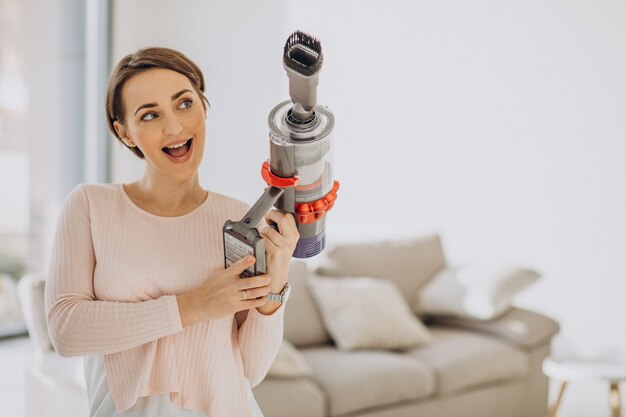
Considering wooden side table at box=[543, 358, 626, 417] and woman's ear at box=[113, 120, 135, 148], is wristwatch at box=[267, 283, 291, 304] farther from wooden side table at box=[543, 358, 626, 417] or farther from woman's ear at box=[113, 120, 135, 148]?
wooden side table at box=[543, 358, 626, 417]

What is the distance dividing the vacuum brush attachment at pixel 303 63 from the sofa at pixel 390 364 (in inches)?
63.4

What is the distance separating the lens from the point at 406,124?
14.7 ft

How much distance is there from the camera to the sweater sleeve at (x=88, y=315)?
49.6 inches

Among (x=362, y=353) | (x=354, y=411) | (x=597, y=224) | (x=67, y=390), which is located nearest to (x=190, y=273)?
(x=67, y=390)

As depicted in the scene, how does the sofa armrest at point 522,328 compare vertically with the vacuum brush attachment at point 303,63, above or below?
below

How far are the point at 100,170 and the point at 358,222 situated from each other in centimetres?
163

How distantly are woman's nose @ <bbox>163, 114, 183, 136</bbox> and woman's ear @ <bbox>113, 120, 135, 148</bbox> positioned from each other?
3.6 inches

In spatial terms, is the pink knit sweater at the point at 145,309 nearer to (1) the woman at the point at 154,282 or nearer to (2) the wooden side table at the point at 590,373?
(1) the woman at the point at 154,282

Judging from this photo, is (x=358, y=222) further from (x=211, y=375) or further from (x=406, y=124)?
(x=211, y=375)

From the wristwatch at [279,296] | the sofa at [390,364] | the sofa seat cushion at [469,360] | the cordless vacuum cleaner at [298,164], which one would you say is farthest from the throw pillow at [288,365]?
the cordless vacuum cleaner at [298,164]

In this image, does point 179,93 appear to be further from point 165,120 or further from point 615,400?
point 615,400

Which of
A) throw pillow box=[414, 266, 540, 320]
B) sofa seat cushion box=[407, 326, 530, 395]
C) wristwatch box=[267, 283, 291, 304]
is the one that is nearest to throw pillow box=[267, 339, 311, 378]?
sofa seat cushion box=[407, 326, 530, 395]

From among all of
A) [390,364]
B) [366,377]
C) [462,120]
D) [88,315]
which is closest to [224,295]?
[88,315]

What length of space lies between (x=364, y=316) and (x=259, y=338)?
6.12ft
